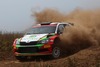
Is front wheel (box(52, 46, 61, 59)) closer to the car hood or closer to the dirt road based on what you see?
the dirt road

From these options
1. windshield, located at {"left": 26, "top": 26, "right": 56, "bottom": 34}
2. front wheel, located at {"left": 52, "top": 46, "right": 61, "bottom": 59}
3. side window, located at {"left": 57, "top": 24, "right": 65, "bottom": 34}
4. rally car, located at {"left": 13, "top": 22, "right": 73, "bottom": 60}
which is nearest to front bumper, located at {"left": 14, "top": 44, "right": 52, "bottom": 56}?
rally car, located at {"left": 13, "top": 22, "right": 73, "bottom": 60}

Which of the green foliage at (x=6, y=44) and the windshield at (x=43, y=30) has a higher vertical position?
the windshield at (x=43, y=30)

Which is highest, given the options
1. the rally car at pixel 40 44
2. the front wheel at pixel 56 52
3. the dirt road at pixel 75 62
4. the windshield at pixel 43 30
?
the windshield at pixel 43 30

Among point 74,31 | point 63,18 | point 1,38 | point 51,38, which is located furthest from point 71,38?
point 1,38

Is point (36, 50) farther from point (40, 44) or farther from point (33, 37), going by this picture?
point (33, 37)

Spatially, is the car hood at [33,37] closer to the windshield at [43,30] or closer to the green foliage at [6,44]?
the windshield at [43,30]

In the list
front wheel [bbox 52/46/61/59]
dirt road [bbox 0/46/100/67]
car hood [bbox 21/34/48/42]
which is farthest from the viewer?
car hood [bbox 21/34/48/42]

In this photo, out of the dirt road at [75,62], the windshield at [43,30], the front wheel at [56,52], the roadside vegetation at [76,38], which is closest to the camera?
the dirt road at [75,62]

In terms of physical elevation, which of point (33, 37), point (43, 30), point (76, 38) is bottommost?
point (76, 38)

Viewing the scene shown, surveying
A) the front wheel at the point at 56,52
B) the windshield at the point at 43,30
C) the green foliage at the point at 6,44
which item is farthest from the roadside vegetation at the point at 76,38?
the windshield at the point at 43,30

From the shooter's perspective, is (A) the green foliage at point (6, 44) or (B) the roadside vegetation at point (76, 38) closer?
(B) the roadside vegetation at point (76, 38)

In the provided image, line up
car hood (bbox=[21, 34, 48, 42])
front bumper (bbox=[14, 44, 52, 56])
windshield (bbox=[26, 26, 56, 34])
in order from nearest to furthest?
front bumper (bbox=[14, 44, 52, 56]) → car hood (bbox=[21, 34, 48, 42]) → windshield (bbox=[26, 26, 56, 34])

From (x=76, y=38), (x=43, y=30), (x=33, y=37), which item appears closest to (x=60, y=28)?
(x=43, y=30)

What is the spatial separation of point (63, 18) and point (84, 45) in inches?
204
